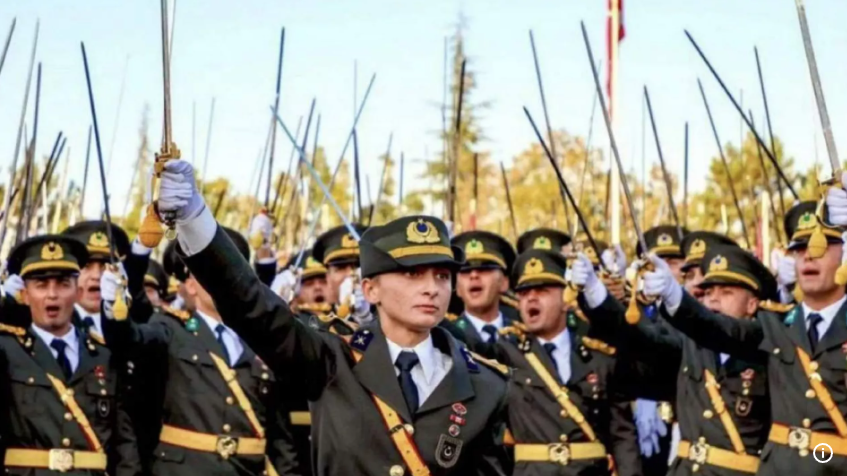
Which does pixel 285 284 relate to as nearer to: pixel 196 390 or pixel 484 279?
pixel 196 390

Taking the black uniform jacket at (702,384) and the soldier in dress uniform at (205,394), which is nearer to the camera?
the black uniform jacket at (702,384)

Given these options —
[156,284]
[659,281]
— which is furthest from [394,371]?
[156,284]

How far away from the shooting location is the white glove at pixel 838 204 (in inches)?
230

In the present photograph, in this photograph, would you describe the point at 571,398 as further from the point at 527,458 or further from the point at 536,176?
the point at 536,176

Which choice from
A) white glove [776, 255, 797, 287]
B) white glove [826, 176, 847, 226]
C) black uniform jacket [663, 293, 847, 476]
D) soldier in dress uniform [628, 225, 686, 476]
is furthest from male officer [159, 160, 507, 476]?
soldier in dress uniform [628, 225, 686, 476]

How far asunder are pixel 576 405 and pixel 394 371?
4616 mm

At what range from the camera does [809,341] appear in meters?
8.53

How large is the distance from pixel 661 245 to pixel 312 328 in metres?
7.69

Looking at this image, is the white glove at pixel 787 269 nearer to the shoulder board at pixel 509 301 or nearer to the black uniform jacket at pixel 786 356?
the black uniform jacket at pixel 786 356

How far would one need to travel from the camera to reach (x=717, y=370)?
937 cm

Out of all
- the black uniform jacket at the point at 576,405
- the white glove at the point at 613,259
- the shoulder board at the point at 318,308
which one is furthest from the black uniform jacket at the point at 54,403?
the white glove at the point at 613,259

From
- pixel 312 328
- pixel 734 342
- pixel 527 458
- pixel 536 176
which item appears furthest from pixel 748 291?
pixel 536 176

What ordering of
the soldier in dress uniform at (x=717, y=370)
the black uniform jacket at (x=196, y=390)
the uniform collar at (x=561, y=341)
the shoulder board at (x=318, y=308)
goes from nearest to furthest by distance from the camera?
the soldier in dress uniform at (x=717, y=370) → the black uniform jacket at (x=196, y=390) → the uniform collar at (x=561, y=341) → the shoulder board at (x=318, y=308)

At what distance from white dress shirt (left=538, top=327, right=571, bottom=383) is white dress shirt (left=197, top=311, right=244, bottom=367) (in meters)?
2.12
